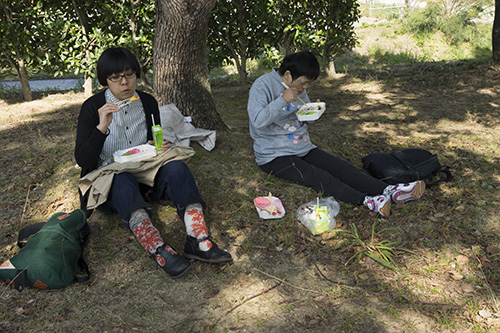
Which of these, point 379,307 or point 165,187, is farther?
point 165,187

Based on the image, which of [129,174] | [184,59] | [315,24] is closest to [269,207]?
[129,174]

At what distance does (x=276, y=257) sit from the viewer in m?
2.89

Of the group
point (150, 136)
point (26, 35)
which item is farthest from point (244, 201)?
point (26, 35)

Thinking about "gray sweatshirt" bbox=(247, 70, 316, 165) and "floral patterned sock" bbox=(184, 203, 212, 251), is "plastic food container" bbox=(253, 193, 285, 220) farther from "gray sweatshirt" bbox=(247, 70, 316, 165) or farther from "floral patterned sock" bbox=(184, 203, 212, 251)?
"floral patterned sock" bbox=(184, 203, 212, 251)

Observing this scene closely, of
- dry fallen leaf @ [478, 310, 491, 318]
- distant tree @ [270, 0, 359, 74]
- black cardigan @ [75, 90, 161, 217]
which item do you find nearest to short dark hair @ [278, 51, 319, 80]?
black cardigan @ [75, 90, 161, 217]

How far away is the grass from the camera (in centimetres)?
231

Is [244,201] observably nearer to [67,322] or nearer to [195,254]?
[195,254]

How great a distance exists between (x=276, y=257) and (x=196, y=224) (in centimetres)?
63

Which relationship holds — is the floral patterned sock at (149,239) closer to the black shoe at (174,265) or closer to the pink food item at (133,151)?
the black shoe at (174,265)

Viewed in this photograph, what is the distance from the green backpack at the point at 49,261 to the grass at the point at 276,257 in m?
0.08

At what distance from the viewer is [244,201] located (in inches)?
137

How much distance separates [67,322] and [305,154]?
93.8 inches

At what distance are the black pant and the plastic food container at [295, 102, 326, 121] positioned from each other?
1.24 ft

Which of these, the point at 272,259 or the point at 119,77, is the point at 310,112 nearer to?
the point at 272,259
